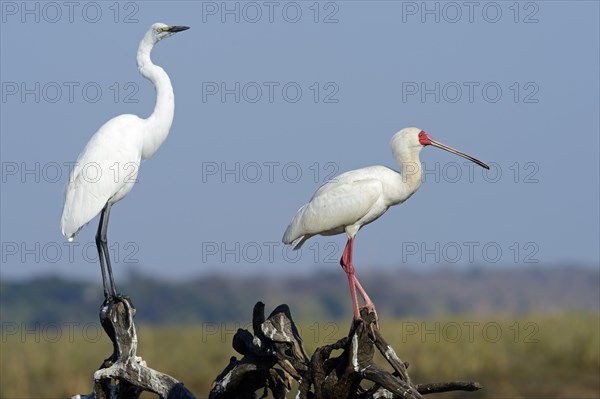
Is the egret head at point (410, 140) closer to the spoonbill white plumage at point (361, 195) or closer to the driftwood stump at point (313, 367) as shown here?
the spoonbill white plumage at point (361, 195)

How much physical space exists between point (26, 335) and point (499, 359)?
9.37 m

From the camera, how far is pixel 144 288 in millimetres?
79500

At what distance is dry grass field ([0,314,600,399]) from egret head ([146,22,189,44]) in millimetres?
5625


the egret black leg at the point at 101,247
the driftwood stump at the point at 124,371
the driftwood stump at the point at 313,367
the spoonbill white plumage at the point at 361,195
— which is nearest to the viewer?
the driftwood stump at the point at 313,367

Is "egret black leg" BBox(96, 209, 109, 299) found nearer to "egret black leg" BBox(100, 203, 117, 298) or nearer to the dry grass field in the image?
"egret black leg" BBox(100, 203, 117, 298)

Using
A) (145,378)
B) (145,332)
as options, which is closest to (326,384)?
(145,378)

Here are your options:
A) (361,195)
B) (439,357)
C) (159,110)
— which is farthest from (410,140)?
(439,357)

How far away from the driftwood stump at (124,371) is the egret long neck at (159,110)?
7.66 ft

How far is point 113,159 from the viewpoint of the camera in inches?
420

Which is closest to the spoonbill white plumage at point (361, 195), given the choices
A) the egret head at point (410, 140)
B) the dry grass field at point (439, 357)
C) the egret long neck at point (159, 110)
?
the egret head at point (410, 140)

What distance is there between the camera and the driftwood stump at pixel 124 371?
27.7ft

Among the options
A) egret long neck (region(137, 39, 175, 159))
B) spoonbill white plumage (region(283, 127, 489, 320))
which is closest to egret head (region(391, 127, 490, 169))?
spoonbill white plumage (region(283, 127, 489, 320))

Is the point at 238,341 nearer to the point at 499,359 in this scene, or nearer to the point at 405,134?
the point at 405,134

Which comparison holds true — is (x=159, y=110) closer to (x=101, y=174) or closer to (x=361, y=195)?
(x=101, y=174)
